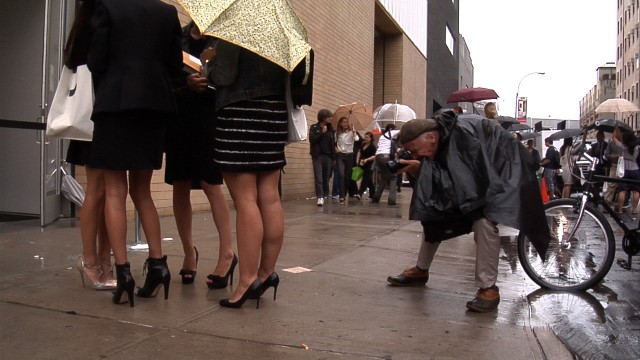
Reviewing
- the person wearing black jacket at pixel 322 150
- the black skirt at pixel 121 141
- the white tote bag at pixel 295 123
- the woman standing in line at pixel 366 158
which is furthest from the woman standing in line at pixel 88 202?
the woman standing in line at pixel 366 158

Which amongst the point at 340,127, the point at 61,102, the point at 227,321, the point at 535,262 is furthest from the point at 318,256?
the point at 340,127

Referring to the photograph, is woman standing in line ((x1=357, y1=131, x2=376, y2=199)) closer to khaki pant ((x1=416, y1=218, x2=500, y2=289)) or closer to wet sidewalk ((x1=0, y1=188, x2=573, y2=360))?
wet sidewalk ((x1=0, y1=188, x2=573, y2=360))

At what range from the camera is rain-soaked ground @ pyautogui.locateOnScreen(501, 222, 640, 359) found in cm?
329

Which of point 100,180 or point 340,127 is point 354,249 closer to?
point 100,180

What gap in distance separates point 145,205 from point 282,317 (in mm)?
1117

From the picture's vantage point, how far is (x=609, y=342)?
3.39 meters

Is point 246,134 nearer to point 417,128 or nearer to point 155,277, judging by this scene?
point 155,277

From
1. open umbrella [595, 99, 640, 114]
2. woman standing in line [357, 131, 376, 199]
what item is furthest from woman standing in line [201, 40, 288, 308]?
open umbrella [595, 99, 640, 114]

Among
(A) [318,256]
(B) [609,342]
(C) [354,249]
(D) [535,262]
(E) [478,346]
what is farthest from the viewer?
(C) [354,249]

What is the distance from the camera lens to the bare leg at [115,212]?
11.6ft

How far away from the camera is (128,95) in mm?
3369

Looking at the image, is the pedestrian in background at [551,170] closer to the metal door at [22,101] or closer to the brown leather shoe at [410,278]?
the brown leather shoe at [410,278]

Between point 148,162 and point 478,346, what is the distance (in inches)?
83.3

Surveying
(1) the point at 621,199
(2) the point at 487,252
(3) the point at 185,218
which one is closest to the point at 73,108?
(3) the point at 185,218
